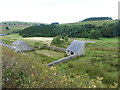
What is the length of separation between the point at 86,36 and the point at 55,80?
55136mm

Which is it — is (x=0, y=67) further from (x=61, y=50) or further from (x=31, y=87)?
(x=61, y=50)

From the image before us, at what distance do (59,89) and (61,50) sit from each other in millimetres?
22712

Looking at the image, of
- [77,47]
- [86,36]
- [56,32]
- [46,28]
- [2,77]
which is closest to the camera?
[2,77]

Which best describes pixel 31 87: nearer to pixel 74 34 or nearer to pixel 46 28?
pixel 74 34

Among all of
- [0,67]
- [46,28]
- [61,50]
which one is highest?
[46,28]

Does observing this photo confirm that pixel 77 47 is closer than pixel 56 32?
Yes

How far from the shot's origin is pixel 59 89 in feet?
11.1

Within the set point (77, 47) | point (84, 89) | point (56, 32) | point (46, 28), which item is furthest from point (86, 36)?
point (84, 89)

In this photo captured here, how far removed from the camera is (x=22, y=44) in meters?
25.9

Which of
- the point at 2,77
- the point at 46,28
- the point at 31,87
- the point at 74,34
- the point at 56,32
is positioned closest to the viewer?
the point at 31,87

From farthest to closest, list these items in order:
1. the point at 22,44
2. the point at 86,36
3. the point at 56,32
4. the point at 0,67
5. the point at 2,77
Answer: the point at 56,32 → the point at 86,36 → the point at 22,44 → the point at 0,67 → the point at 2,77

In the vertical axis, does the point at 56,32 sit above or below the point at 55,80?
above

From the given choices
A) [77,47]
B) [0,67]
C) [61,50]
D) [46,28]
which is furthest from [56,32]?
[0,67]

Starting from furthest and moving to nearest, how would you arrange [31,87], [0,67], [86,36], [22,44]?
[86,36]
[22,44]
[0,67]
[31,87]
